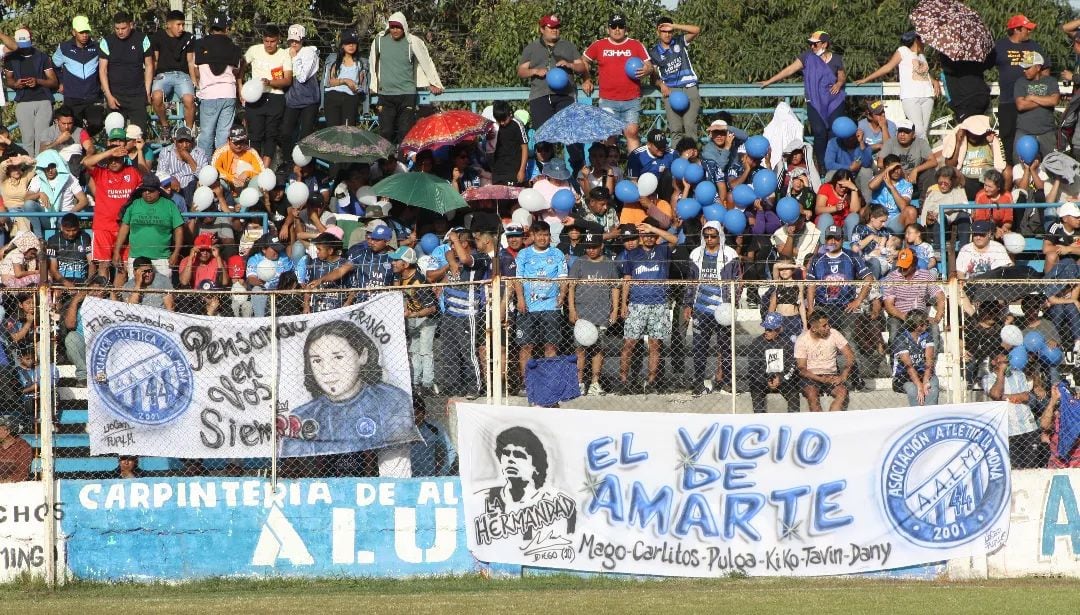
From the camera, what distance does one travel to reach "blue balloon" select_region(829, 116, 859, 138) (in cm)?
1891

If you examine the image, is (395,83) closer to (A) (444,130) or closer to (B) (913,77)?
(A) (444,130)

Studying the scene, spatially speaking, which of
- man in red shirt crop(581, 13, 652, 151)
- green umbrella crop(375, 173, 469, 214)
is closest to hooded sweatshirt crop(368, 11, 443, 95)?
green umbrella crop(375, 173, 469, 214)

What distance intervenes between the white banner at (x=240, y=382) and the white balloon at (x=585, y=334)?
1.59 meters

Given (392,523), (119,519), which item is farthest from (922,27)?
(119,519)

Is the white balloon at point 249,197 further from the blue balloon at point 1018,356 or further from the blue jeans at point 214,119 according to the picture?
the blue balloon at point 1018,356

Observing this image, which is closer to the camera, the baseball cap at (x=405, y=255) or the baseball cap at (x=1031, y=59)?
the baseball cap at (x=405, y=255)

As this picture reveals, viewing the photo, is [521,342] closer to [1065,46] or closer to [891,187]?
[891,187]

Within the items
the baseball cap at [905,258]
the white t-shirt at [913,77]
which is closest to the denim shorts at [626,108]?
the white t-shirt at [913,77]

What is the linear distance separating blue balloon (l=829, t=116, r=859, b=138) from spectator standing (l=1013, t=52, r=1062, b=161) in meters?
2.04

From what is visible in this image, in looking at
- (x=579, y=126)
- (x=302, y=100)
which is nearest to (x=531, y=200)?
(x=579, y=126)

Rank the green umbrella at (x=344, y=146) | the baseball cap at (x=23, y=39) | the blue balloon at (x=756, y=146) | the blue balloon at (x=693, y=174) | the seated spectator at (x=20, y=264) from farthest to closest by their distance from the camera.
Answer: the baseball cap at (x=23, y=39)
the green umbrella at (x=344, y=146)
the blue balloon at (x=756, y=146)
the blue balloon at (x=693, y=174)
the seated spectator at (x=20, y=264)

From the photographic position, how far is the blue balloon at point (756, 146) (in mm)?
18391

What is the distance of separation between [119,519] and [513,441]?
11.8 ft

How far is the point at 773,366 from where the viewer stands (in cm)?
1466
